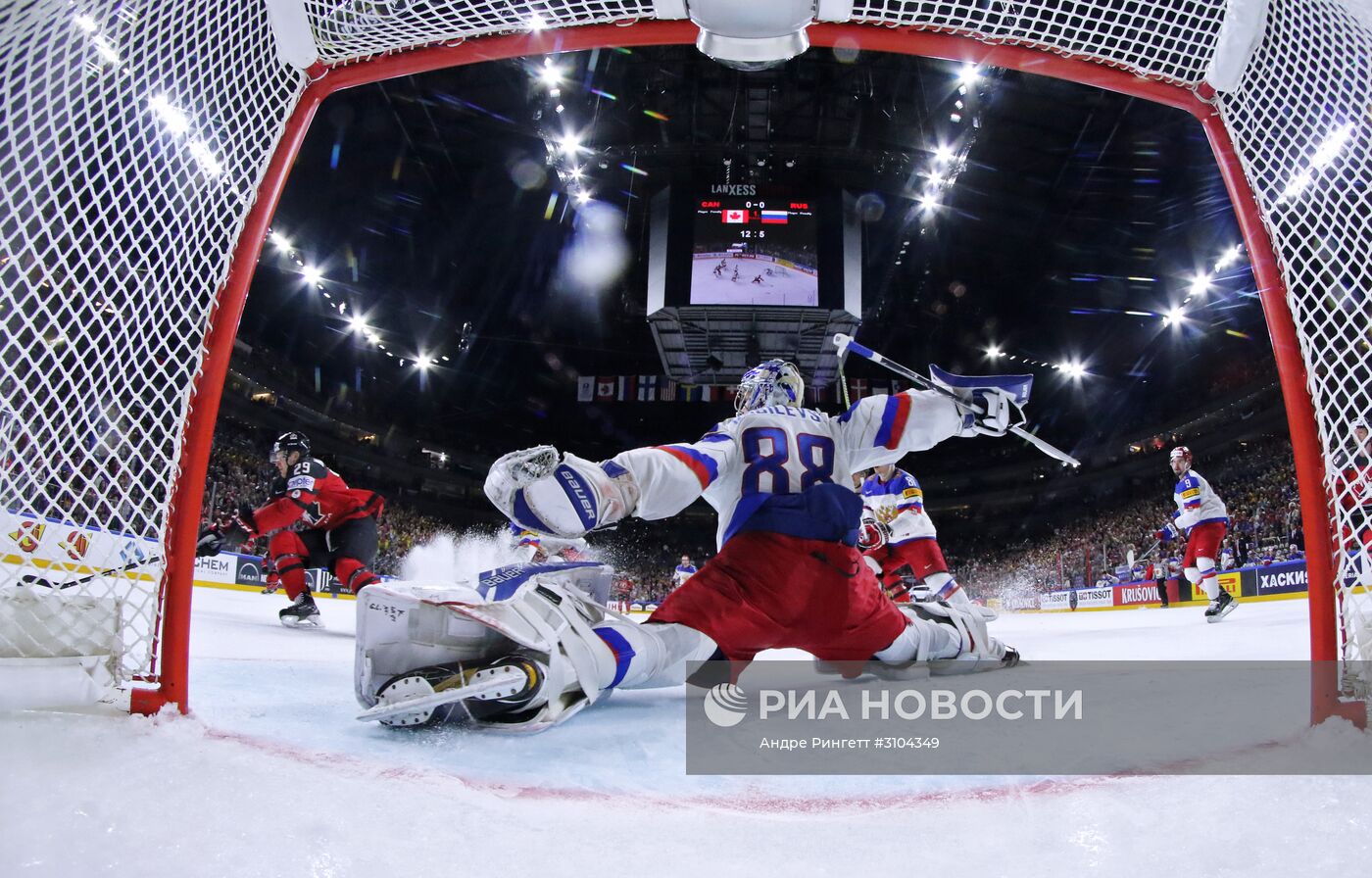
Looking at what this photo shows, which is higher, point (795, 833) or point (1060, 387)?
point (1060, 387)

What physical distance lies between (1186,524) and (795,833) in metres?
6.15

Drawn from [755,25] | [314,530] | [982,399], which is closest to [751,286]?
[314,530]

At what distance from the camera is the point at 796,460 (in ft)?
7.02

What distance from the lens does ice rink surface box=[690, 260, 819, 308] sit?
9.56m

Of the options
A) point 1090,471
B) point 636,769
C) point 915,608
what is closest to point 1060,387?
point 1090,471

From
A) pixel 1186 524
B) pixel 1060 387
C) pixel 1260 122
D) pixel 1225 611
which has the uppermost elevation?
pixel 1060 387

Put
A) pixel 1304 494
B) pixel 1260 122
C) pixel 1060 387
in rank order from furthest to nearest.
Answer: pixel 1060 387 < pixel 1260 122 < pixel 1304 494

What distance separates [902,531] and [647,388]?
1174cm

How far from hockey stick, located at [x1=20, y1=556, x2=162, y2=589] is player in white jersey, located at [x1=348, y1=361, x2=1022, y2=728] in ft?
1.43

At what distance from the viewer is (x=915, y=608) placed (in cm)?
259

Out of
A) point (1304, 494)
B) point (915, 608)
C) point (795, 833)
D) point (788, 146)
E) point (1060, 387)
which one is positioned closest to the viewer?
point (795, 833)

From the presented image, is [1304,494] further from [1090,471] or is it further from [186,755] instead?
[1090,471]

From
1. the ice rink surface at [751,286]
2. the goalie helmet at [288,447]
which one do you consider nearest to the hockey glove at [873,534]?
the goalie helmet at [288,447]

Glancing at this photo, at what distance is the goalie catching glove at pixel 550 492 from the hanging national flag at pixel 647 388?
1476 centimetres
